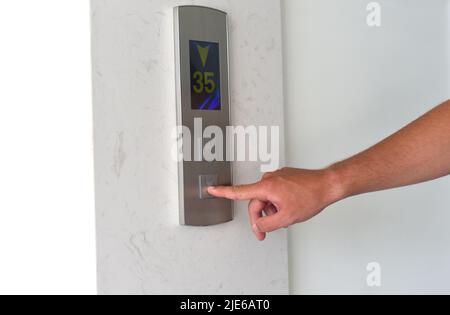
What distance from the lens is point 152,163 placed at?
3.92 feet

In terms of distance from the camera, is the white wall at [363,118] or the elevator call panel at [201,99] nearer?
the elevator call panel at [201,99]

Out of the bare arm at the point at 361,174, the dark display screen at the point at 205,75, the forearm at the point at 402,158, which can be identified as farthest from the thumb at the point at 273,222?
the dark display screen at the point at 205,75

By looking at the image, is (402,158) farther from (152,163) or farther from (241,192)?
(152,163)

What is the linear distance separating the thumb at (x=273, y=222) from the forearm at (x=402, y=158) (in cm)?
11

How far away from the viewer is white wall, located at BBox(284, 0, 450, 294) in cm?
149

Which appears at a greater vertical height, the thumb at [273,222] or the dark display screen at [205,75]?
the dark display screen at [205,75]

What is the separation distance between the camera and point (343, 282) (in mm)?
1528

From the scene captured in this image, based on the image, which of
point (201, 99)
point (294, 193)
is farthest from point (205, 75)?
point (294, 193)

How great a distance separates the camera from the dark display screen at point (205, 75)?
48.8 inches

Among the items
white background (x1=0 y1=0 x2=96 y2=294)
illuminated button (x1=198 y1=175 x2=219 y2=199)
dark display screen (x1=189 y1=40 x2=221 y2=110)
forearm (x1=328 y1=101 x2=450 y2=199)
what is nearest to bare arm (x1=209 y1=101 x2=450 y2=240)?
forearm (x1=328 y1=101 x2=450 y2=199)

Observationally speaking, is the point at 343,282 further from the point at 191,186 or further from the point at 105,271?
the point at 105,271

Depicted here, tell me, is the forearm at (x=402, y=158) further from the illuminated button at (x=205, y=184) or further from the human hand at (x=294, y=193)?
the illuminated button at (x=205, y=184)

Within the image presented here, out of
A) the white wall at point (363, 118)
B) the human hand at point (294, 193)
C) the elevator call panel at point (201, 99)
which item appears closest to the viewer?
the human hand at point (294, 193)
